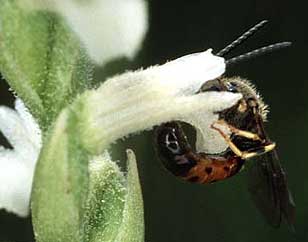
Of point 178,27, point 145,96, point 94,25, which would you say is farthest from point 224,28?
point 145,96

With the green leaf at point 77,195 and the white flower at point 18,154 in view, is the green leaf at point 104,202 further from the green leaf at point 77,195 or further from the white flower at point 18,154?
the white flower at point 18,154

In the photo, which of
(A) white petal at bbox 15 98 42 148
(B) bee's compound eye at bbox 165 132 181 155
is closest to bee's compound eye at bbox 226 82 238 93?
(B) bee's compound eye at bbox 165 132 181 155

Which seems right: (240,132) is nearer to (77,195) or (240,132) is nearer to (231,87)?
(231,87)

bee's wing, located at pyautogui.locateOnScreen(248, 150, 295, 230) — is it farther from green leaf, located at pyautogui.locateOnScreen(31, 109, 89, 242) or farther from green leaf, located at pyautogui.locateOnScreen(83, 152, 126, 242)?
green leaf, located at pyautogui.locateOnScreen(31, 109, 89, 242)

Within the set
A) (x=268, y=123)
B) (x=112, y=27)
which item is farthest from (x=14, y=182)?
(x=268, y=123)

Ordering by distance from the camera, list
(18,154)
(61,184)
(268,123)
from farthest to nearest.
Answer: (268,123) → (18,154) → (61,184)
